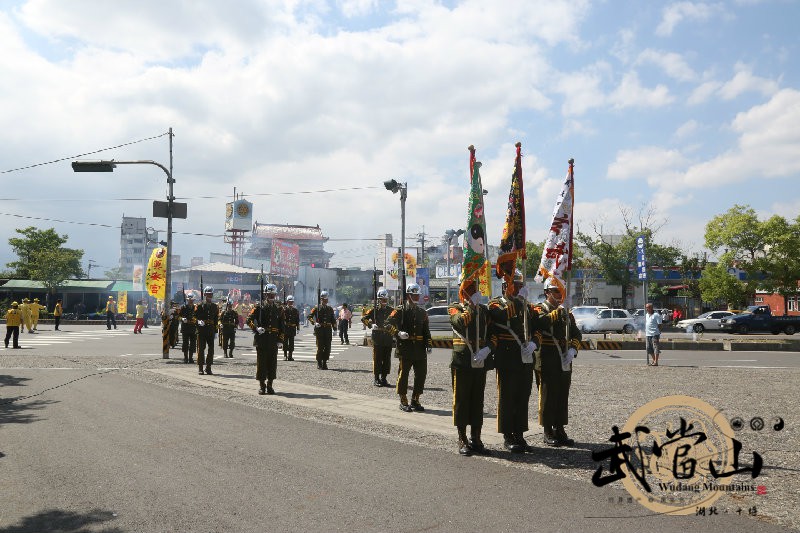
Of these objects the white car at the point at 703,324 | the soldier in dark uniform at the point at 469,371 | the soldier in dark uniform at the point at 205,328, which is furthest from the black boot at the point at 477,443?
the white car at the point at 703,324

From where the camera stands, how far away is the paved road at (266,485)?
449cm

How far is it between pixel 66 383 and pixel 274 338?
463 cm

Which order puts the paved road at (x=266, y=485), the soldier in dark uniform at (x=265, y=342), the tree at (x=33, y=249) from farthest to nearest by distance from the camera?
the tree at (x=33, y=249), the soldier in dark uniform at (x=265, y=342), the paved road at (x=266, y=485)

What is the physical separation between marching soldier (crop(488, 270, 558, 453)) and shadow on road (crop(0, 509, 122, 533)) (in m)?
4.06

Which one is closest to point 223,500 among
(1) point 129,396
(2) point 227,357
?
(1) point 129,396

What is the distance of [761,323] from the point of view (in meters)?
36.3

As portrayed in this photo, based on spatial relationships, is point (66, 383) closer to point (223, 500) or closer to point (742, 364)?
point (223, 500)

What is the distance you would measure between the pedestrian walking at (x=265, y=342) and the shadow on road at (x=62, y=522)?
6653mm

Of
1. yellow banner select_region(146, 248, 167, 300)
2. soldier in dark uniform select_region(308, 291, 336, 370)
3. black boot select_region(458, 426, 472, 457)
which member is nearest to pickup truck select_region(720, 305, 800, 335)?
soldier in dark uniform select_region(308, 291, 336, 370)

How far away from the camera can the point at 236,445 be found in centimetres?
696

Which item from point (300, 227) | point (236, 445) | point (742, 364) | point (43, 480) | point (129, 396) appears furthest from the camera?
point (300, 227)

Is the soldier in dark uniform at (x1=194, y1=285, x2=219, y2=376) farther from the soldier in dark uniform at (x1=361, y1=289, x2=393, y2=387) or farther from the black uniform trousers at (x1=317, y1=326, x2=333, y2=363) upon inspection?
the soldier in dark uniform at (x1=361, y1=289, x2=393, y2=387)

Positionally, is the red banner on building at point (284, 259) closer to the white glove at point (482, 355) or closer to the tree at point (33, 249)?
the tree at point (33, 249)

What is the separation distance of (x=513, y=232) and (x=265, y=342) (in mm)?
5889
